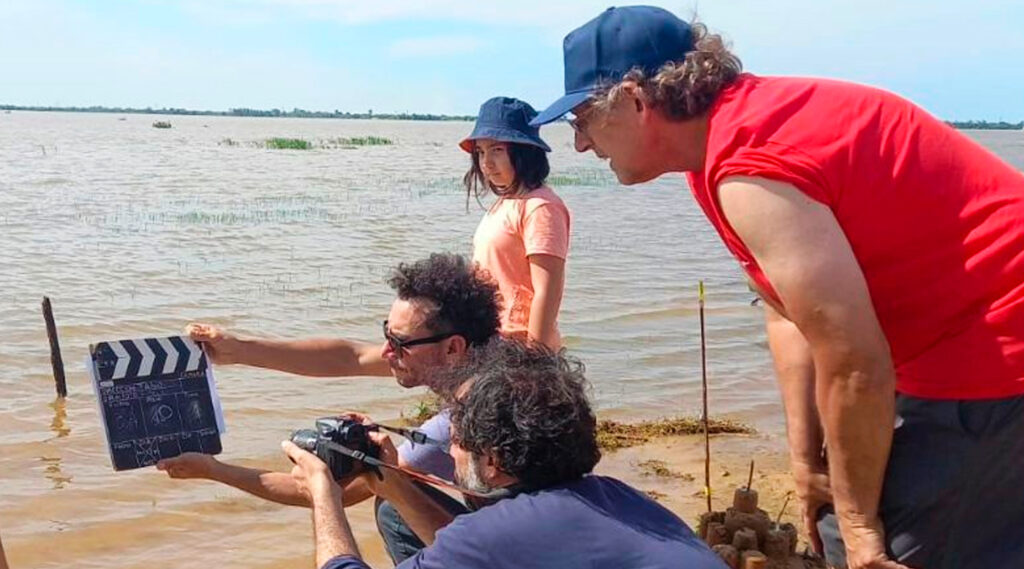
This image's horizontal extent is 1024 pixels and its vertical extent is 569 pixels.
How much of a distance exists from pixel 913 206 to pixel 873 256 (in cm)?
13

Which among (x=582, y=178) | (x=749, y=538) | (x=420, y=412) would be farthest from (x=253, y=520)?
(x=582, y=178)

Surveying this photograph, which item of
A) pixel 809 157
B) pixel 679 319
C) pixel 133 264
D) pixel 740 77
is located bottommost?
pixel 679 319

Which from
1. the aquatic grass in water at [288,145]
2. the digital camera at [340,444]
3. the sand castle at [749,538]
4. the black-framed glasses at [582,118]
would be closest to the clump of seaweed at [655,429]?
the sand castle at [749,538]

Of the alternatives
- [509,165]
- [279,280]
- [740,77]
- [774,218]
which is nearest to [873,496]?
[774,218]

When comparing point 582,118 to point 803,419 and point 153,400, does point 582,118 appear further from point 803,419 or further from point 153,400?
point 153,400

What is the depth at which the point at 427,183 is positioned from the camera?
34.7 metres

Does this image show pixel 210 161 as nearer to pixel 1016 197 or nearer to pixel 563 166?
pixel 563 166

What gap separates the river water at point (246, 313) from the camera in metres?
6.86

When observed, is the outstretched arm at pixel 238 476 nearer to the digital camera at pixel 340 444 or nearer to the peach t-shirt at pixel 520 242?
the digital camera at pixel 340 444

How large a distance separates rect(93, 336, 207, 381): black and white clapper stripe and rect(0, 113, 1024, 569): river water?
3.07 m

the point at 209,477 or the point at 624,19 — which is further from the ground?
the point at 624,19

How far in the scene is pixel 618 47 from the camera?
2512mm

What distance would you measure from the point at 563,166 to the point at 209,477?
4532cm

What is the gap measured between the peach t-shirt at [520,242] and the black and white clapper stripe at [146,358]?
1.21 metres
